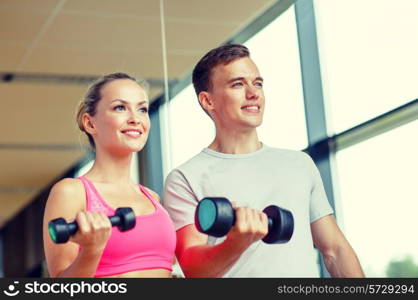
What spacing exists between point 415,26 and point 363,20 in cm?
27

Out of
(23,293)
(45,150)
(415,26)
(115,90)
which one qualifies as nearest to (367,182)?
(415,26)

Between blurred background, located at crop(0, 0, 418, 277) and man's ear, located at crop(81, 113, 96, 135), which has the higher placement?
blurred background, located at crop(0, 0, 418, 277)

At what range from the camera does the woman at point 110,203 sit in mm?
1314

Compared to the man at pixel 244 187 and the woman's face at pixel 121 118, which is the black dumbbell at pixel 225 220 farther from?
the woman's face at pixel 121 118

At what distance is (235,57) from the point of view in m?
1.64

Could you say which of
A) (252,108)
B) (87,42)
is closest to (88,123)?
(252,108)

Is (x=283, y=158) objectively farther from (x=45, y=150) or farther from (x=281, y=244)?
(x=45, y=150)

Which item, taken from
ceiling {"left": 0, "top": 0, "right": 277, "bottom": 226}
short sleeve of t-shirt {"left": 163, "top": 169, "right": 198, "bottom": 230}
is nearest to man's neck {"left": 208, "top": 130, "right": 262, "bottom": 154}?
short sleeve of t-shirt {"left": 163, "top": 169, "right": 198, "bottom": 230}

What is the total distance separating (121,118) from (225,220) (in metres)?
0.35

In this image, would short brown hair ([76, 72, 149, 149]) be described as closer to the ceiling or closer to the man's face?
the man's face

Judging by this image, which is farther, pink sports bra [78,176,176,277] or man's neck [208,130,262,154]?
man's neck [208,130,262,154]

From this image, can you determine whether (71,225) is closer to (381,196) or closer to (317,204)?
(317,204)

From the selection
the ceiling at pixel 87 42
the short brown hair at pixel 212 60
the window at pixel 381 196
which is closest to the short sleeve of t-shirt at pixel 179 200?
the short brown hair at pixel 212 60

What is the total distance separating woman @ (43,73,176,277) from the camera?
1.31 meters
